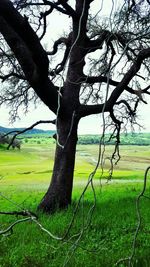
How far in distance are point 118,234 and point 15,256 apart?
77.6 inches

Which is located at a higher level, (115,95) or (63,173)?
(115,95)

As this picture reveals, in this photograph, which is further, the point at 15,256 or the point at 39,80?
the point at 39,80

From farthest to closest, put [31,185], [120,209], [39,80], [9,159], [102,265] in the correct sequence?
1. [9,159]
2. [31,185]
3. [120,209]
4. [39,80]
5. [102,265]

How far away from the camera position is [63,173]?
10.2 metres

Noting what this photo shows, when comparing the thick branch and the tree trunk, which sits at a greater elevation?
the thick branch

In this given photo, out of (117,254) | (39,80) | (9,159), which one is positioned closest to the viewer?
(117,254)

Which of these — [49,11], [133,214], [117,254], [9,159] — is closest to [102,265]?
[117,254]

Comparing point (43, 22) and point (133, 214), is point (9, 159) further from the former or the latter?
point (133, 214)

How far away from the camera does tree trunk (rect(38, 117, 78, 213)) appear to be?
10000 mm

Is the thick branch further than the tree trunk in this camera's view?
No

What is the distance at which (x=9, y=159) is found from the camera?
4547 centimetres

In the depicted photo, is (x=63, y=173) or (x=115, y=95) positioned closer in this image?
(x=115, y=95)

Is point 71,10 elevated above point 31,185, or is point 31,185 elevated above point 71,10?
point 71,10

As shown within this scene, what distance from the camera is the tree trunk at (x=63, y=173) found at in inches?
394
